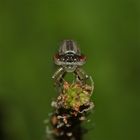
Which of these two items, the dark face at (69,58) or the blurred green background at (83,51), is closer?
the dark face at (69,58)

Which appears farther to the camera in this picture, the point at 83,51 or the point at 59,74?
the point at 83,51

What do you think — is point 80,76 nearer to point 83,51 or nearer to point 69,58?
point 69,58

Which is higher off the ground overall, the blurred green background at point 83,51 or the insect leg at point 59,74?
the blurred green background at point 83,51

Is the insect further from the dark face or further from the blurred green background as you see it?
the blurred green background

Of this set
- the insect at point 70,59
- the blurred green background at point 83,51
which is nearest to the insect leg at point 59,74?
the insect at point 70,59

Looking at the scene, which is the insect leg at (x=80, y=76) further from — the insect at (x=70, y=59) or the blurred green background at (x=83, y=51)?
the blurred green background at (x=83, y=51)

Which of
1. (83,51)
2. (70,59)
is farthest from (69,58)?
(83,51)

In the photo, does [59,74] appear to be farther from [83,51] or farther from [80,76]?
[83,51]

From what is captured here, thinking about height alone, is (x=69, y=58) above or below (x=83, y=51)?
below
